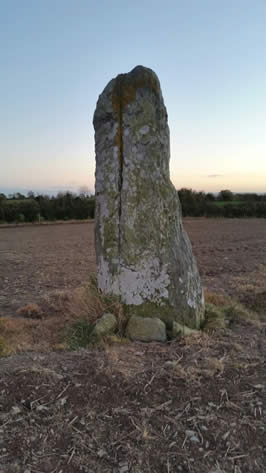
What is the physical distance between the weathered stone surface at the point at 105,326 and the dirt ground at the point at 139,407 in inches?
8.3

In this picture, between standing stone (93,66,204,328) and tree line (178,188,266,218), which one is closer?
standing stone (93,66,204,328)

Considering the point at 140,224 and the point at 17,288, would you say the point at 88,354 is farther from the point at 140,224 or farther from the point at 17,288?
the point at 17,288

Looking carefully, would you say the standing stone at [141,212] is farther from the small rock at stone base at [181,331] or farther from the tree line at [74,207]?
the tree line at [74,207]

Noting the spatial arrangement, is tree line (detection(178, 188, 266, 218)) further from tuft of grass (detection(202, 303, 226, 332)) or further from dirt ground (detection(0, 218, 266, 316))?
tuft of grass (detection(202, 303, 226, 332))

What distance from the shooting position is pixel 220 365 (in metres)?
3.23

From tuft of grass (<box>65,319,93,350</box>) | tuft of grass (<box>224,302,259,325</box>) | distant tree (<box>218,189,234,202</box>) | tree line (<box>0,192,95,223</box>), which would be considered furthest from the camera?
distant tree (<box>218,189,234,202</box>)

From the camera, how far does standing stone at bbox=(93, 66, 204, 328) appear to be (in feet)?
13.9

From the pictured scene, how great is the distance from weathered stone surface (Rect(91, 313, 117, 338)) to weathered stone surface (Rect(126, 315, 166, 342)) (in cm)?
20

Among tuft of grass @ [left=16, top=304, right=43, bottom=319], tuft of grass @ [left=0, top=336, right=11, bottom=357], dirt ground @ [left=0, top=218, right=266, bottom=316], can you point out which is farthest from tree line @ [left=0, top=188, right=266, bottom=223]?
tuft of grass @ [left=0, top=336, right=11, bottom=357]

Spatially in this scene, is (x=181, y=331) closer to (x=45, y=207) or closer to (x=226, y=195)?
(x=45, y=207)

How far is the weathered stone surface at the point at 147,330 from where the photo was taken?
3.96 meters

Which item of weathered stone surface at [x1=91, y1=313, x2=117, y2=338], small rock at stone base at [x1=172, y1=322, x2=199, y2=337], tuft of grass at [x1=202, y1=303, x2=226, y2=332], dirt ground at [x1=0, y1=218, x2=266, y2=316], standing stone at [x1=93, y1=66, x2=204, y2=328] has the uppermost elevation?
standing stone at [x1=93, y1=66, x2=204, y2=328]

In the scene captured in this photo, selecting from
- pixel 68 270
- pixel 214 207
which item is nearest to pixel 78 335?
pixel 68 270

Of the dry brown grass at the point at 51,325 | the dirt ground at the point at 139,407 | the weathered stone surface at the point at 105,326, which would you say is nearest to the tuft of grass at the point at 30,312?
the dry brown grass at the point at 51,325
